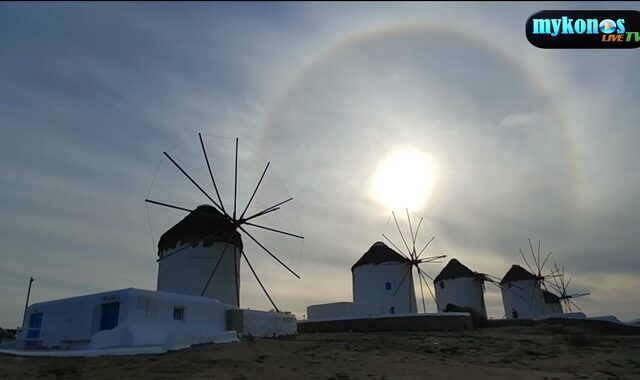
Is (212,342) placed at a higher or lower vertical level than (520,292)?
lower

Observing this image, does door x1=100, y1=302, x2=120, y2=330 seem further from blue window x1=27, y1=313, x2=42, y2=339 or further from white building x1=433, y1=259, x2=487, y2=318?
white building x1=433, y1=259, x2=487, y2=318

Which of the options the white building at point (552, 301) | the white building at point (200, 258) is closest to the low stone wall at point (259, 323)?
the white building at point (200, 258)

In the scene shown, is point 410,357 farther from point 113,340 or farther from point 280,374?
point 113,340

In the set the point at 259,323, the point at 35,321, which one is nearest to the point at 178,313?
the point at 259,323

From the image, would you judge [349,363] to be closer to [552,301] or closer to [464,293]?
[464,293]

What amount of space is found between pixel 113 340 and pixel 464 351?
14.7 meters

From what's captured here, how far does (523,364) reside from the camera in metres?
17.2

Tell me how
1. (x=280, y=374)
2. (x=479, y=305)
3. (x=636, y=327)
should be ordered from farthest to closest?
(x=479, y=305), (x=636, y=327), (x=280, y=374)

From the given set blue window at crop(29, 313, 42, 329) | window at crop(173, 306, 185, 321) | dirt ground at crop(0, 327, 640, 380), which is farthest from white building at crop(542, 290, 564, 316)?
blue window at crop(29, 313, 42, 329)

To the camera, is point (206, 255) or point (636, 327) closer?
point (206, 255)

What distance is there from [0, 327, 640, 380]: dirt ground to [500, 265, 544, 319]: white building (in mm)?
35924

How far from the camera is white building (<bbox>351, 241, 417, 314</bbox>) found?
1682 inches

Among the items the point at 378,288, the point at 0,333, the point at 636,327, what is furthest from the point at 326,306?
the point at 0,333

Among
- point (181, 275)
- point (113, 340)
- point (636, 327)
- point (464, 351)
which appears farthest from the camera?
point (636, 327)
